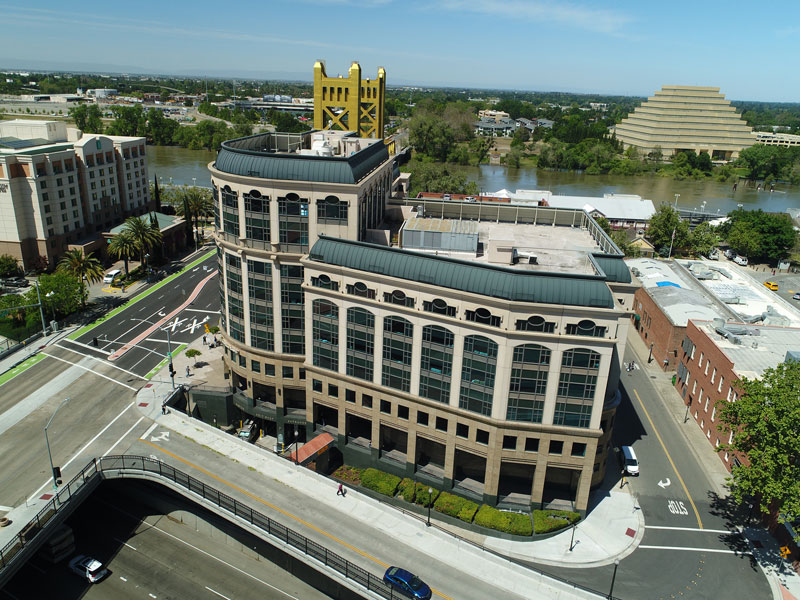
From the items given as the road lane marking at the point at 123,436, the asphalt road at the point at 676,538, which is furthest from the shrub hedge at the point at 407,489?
the road lane marking at the point at 123,436

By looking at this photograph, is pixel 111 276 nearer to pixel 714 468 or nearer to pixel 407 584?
pixel 407 584

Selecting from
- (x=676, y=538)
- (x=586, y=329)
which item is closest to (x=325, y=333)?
(x=586, y=329)

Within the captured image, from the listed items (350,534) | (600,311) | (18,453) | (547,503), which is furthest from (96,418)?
(600,311)

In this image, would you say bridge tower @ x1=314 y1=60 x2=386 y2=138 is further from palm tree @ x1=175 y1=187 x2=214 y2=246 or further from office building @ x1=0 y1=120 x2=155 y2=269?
office building @ x1=0 y1=120 x2=155 y2=269

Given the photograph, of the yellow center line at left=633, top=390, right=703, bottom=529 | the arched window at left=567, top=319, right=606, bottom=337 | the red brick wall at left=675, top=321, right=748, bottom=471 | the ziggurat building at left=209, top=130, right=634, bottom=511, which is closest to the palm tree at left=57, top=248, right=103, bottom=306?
the ziggurat building at left=209, top=130, right=634, bottom=511

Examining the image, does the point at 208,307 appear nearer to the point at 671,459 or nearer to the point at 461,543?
the point at 461,543

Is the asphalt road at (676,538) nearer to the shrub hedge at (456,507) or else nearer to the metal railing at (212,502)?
the shrub hedge at (456,507)
